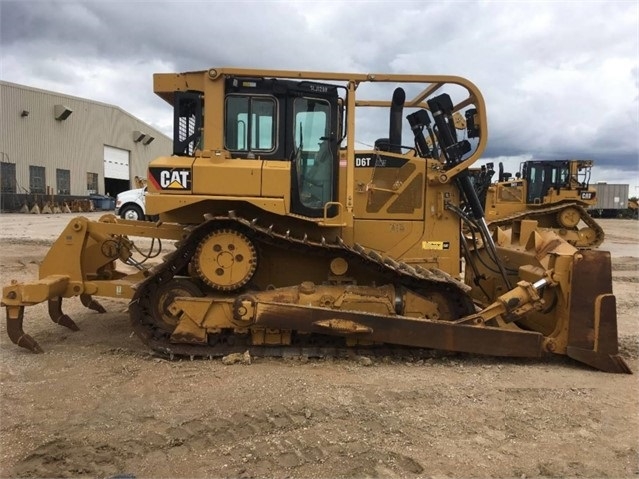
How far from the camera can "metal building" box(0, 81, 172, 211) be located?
32500 mm

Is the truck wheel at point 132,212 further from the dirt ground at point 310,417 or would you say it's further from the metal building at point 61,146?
the dirt ground at point 310,417

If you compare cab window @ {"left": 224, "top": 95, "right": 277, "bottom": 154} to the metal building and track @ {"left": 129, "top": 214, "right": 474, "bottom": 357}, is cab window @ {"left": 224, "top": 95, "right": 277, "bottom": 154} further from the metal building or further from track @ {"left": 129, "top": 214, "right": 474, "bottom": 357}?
the metal building

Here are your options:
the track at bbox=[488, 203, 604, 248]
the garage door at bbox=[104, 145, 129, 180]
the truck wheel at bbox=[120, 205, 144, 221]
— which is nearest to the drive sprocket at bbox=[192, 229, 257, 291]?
the truck wheel at bbox=[120, 205, 144, 221]

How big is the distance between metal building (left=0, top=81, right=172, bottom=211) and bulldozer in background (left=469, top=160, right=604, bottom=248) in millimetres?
26141

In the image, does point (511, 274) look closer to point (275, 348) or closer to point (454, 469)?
point (275, 348)

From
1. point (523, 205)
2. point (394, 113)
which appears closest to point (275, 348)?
point (394, 113)

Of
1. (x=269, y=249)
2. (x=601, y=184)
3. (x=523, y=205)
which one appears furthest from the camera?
(x=601, y=184)

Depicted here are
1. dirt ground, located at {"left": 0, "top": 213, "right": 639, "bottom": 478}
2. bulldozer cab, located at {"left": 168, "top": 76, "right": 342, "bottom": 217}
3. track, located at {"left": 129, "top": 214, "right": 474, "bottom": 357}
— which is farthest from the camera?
bulldozer cab, located at {"left": 168, "top": 76, "right": 342, "bottom": 217}

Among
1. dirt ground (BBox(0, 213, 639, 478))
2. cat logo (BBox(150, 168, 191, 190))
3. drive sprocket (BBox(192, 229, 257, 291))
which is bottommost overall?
dirt ground (BBox(0, 213, 639, 478))

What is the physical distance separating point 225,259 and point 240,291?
0.40m

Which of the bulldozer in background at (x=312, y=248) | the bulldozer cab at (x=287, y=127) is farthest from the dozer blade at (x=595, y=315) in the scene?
the bulldozer cab at (x=287, y=127)

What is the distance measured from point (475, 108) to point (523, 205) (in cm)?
1604

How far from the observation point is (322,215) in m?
5.52

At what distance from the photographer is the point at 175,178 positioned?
205 inches
